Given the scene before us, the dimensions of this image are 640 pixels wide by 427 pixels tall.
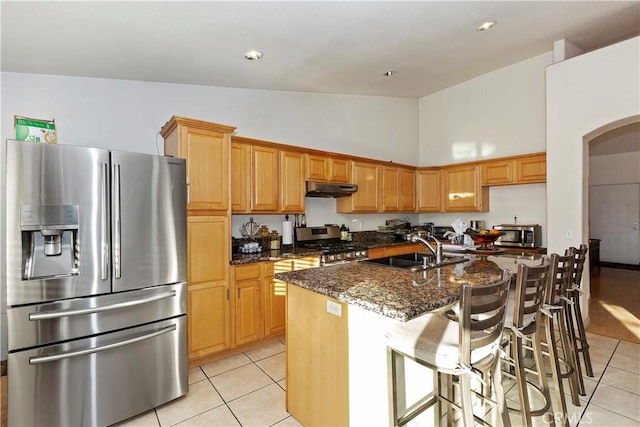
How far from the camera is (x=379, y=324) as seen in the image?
1.57 meters

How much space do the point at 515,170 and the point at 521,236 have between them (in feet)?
3.12

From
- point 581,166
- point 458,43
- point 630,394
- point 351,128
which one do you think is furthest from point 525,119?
point 630,394

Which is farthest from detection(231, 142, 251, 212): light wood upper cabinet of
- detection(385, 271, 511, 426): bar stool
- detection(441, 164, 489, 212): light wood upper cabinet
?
detection(441, 164, 489, 212): light wood upper cabinet

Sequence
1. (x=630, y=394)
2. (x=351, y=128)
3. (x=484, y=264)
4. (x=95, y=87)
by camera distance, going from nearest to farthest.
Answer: (x=630, y=394), (x=484, y=264), (x=95, y=87), (x=351, y=128)

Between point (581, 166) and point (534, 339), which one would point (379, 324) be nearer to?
point (534, 339)

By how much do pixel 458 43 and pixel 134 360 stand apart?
14.3ft

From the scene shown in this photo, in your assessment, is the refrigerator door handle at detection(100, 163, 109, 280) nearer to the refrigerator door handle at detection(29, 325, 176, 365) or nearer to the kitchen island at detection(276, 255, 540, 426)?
the refrigerator door handle at detection(29, 325, 176, 365)

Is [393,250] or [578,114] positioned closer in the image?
[578,114]

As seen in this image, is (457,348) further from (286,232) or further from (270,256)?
(286,232)

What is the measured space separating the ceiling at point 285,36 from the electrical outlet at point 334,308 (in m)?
2.17

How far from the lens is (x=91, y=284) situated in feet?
6.38

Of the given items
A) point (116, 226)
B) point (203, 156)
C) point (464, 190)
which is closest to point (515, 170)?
point (464, 190)

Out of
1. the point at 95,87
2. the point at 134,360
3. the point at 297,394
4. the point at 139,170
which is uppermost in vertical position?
the point at 95,87

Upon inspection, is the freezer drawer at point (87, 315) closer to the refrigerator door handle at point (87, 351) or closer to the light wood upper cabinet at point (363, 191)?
the refrigerator door handle at point (87, 351)
